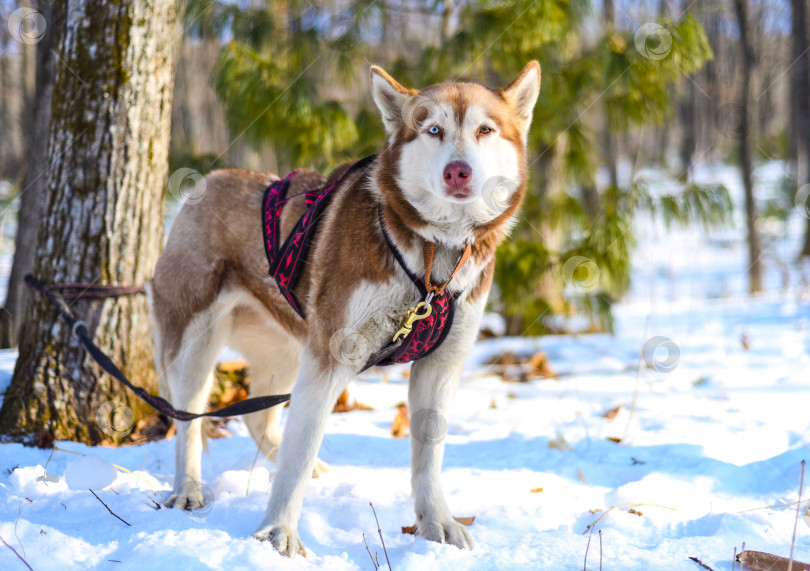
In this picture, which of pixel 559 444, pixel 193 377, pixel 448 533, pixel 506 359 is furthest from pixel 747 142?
pixel 193 377

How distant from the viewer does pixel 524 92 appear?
8.15 feet

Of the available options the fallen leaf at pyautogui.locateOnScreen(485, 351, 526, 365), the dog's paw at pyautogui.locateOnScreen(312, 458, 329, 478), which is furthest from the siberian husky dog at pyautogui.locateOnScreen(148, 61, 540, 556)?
the fallen leaf at pyautogui.locateOnScreen(485, 351, 526, 365)

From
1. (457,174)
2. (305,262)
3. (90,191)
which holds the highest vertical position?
(457,174)

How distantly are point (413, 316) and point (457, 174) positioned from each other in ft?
1.75

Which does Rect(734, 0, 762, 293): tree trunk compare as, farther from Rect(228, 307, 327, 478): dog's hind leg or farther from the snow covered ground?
Rect(228, 307, 327, 478): dog's hind leg

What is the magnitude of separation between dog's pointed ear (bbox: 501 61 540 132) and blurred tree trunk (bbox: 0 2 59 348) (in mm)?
3549

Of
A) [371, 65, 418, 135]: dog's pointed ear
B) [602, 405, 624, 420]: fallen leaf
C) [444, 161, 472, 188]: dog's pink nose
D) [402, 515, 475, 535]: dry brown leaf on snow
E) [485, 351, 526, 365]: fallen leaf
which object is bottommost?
[402, 515, 475, 535]: dry brown leaf on snow

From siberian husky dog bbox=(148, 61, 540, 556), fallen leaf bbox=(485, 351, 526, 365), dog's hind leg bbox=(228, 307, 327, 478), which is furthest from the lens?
fallen leaf bbox=(485, 351, 526, 365)

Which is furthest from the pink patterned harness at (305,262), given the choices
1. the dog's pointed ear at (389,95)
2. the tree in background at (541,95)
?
the tree in background at (541,95)

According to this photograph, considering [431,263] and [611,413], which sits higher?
[431,263]

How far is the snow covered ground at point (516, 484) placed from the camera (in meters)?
2.05

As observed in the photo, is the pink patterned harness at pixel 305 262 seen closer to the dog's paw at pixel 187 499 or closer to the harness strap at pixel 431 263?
the harness strap at pixel 431 263

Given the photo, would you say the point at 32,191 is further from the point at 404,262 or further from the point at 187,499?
the point at 404,262

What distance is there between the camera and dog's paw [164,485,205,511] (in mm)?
2531
